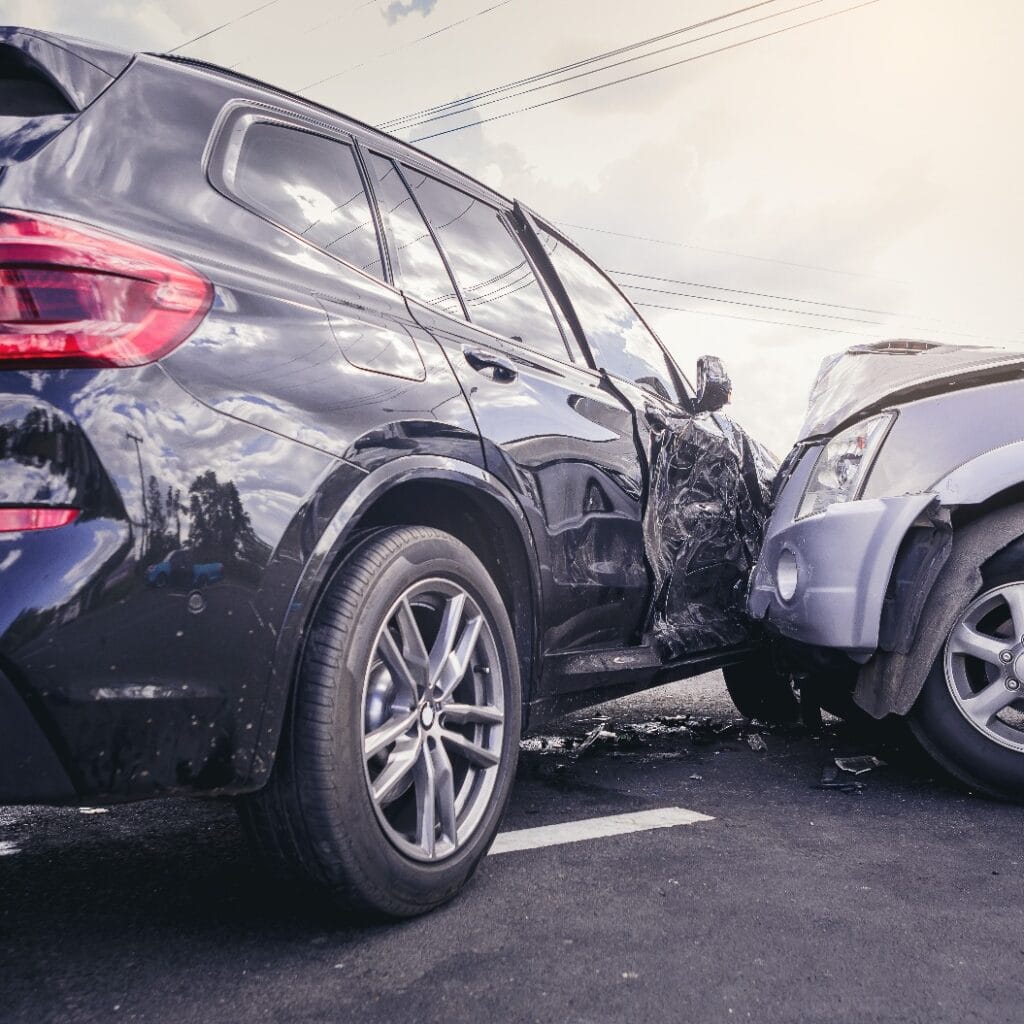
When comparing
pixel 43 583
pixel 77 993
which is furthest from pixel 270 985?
pixel 43 583

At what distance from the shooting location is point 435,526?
2.65 metres

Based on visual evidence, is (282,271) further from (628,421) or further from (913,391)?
(913,391)

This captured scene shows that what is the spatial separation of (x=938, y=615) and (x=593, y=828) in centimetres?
124

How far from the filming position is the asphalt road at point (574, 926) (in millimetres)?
1905

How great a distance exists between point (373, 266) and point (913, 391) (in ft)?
6.07

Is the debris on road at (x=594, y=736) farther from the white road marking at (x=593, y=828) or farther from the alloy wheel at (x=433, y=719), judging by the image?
the alloy wheel at (x=433, y=719)

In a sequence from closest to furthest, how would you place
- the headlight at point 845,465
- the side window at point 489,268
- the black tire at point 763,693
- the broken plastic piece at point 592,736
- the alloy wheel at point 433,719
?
the alloy wheel at point 433,719
the side window at point 489,268
the headlight at point 845,465
the broken plastic piece at point 592,736
the black tire at point 763,693

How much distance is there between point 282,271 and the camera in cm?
221

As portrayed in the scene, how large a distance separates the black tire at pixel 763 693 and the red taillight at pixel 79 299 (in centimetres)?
350

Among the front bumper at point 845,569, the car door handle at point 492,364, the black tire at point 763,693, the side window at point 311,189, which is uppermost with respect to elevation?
the side window at point 311,189

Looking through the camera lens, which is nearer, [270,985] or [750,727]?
[270,985]

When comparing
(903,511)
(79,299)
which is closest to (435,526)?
(79,299)

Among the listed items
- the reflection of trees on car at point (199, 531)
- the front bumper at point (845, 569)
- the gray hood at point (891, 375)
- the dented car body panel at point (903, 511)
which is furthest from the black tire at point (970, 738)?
the reflection of trees on car at point (199, 531)

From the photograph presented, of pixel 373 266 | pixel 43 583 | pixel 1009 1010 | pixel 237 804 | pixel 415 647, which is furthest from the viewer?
pixel 373 266
